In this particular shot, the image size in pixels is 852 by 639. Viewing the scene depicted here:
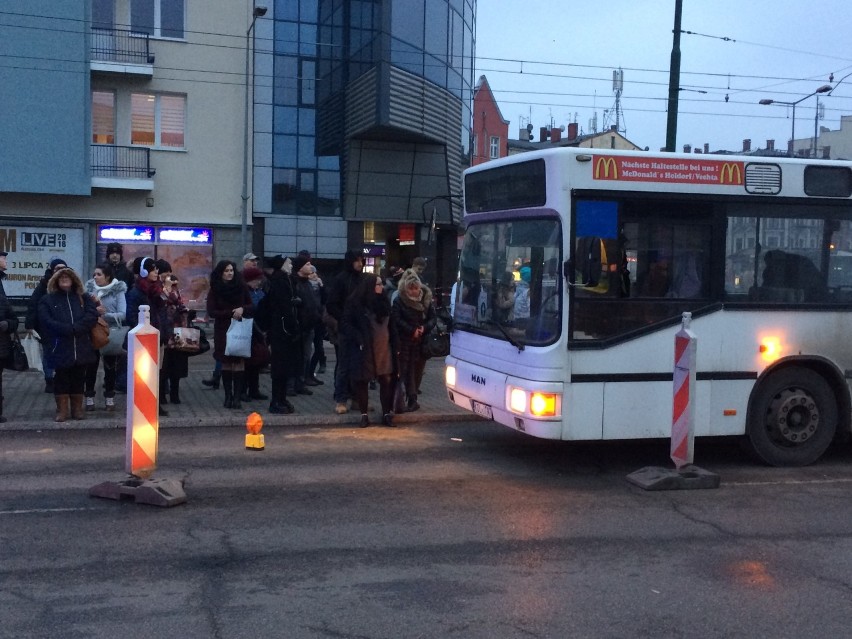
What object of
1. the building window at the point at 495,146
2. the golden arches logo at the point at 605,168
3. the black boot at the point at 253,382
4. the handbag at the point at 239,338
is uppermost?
the building window at the point at 495,146

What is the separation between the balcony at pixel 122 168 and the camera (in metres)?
25.2

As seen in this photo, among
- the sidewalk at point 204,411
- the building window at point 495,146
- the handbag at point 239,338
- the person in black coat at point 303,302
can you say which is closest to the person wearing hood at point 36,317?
the sidewalk at point 204,411

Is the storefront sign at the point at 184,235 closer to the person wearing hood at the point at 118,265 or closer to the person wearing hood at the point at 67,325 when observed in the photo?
the person wearing hood at the point at 118,265

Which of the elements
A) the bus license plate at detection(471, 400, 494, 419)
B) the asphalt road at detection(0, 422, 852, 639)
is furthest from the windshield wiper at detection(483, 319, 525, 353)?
the asphalt road at detection(0, 422, 852, 639)

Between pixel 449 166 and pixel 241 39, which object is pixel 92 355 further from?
pixel 449 166

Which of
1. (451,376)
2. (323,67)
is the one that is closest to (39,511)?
(451,376)

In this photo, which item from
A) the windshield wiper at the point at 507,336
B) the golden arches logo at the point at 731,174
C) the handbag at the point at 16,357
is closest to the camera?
the windshield wiper at the point at 507,336

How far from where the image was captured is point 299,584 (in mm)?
5543

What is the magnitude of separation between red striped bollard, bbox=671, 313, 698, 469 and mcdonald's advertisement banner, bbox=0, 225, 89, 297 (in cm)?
2017

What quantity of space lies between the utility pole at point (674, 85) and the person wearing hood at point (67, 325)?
437 inches

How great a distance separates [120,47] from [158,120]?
2074 mm

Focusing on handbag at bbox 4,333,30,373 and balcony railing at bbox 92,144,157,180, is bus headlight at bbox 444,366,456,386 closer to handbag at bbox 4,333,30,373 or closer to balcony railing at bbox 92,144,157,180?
handbag at bbox 4,333,30,373

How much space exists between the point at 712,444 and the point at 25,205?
2027 centimetres

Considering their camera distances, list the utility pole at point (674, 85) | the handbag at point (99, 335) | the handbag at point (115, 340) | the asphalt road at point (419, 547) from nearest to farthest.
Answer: the asphalt road at point (419, 547), the handbag at point (99, 335), the handbag at point (115, 340), the utility pole at point (674, 85)
